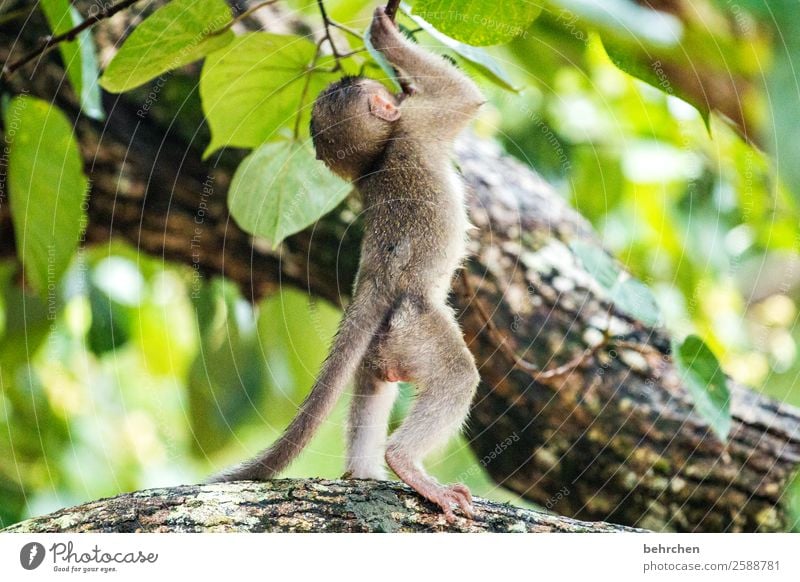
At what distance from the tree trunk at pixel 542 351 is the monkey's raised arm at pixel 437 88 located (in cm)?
43

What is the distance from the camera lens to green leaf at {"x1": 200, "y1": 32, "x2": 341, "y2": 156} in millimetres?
2049

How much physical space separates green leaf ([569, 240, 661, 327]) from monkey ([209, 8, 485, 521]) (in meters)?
0.40

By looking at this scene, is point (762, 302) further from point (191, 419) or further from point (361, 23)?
point (191, 419)

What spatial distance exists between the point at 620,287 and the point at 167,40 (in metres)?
1.37

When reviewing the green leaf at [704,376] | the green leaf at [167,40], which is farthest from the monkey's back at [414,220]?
the green leaf at [704,376]

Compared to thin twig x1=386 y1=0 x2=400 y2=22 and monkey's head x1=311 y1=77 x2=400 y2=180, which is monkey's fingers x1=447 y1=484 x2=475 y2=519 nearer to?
monkey's head x1=311 y1=77 x2=400 y2=180

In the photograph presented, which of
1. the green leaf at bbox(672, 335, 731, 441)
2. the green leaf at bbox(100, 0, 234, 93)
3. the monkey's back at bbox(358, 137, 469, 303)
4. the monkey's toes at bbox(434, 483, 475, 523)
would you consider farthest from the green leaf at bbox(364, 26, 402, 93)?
the green leaf at bbox(672, 335, 731, 441)

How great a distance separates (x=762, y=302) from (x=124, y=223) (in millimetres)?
2219

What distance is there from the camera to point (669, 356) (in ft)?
8.72

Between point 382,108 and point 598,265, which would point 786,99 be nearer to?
point 598,265

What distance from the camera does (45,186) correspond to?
2197mm

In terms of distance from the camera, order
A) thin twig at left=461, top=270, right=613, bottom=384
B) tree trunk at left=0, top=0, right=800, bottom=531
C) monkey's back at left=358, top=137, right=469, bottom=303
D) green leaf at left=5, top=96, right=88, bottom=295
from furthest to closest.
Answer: tree trunk at left=0, top=0, right=800, bottom=531, thin twig at left=461, top=270, right=613, bottom=384, green leaf at left=5, top=96, right=88, bottom=295, monkey's back at left=358, top=137, right=469, bottom=303
